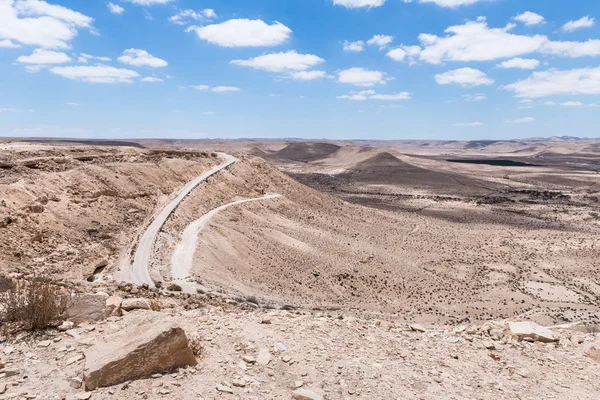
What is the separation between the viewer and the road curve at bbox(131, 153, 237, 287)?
1492cm

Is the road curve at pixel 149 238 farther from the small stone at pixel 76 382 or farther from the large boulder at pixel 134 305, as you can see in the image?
the small stone at pixel 76 382

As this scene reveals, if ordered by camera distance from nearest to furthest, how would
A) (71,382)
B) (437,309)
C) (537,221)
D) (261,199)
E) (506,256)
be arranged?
1. (71,382)
2. (437,309)
3. (506,256)
4. (261,199)
5. (537,221)

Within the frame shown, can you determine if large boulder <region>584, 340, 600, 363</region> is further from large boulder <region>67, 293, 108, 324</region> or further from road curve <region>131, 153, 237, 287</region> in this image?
road curve <region>131, 153, 237, 287</region>

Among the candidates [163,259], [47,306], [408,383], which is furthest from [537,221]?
[47,306]

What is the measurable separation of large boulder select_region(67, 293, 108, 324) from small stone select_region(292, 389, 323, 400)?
147 inches

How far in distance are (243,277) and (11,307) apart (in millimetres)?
11773

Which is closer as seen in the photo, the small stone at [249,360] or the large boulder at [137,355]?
the large boulder at [137,355]

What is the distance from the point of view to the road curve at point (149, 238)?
1492 cm

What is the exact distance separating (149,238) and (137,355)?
14518mm

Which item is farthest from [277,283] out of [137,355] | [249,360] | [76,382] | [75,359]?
[76,382]

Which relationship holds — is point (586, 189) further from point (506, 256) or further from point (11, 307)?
point (11, 307)

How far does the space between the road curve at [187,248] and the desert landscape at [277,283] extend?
0.40ft

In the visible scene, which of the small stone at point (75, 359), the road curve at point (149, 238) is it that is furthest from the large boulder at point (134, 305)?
the road curve at point (149, 238)

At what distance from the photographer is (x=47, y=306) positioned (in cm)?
658
